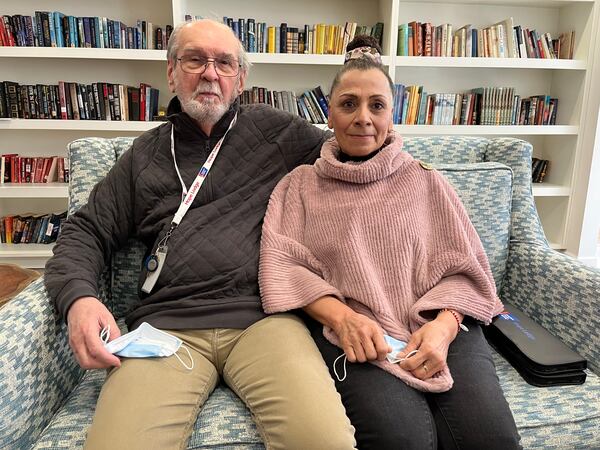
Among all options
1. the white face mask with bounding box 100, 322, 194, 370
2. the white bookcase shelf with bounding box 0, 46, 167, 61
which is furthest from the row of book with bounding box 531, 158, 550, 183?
the white face mask with bounding box 100, 322, 194, 370

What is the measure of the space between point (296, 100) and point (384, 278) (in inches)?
84.9

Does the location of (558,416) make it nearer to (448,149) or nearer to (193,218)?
(448,149)

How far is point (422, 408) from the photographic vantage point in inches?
39.1

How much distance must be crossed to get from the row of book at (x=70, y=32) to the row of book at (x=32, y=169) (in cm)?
71

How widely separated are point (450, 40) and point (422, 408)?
2.76m

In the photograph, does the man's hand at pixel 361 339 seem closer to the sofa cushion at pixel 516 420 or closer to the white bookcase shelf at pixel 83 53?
the sofa cushion at pixel 516 420

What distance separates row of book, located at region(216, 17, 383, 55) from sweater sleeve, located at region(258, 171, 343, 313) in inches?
73.7

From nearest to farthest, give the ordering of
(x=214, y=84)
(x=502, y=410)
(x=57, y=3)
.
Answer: (x=502, y=410), (x=214, y=84), (x=57, y=3)

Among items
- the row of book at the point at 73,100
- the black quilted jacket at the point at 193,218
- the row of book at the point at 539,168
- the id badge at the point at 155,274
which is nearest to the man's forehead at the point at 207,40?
the black quilted jacket at the point at 193,218

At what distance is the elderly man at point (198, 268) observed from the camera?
0.94m

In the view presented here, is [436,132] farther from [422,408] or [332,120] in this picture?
[422,408]

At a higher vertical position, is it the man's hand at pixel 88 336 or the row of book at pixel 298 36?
the row of book at pixel 298 36

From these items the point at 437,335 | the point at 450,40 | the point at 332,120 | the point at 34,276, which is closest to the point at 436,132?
the point at 450,40

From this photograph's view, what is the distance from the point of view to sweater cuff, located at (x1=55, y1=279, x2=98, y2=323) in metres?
1.09
